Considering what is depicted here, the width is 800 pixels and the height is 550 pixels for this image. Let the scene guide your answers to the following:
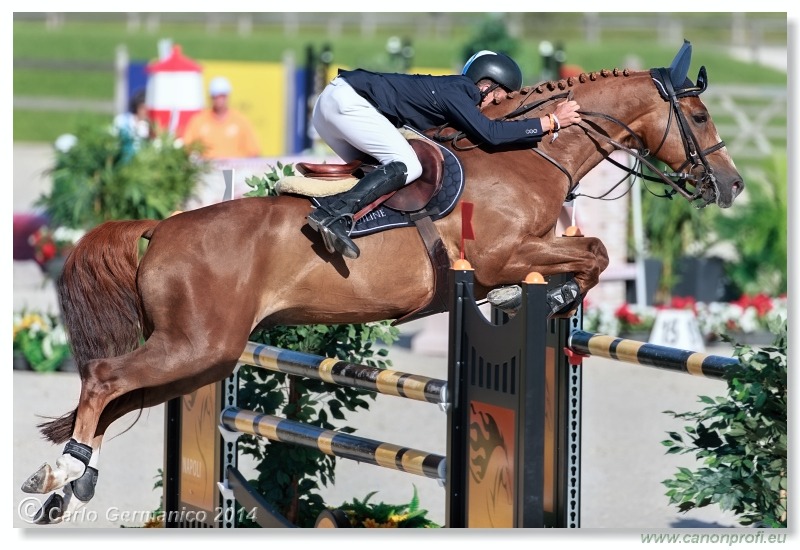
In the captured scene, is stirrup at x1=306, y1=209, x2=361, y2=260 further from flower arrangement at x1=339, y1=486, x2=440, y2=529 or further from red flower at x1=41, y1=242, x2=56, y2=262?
red flower at x1=41, y1=242, x2=56, y2=262

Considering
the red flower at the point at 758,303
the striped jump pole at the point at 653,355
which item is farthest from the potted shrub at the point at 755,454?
the red flower at the point at 758,303

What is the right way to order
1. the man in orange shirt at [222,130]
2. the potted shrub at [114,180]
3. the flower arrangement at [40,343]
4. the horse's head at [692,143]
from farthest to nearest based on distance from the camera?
the man in orange shirt at [222,130]
the potted shrub at [114,180]
the flower arrangement at [40,343]
the horse's head at [692,143]

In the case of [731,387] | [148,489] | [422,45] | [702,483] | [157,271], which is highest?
[422,45]

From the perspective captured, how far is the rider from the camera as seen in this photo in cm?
480

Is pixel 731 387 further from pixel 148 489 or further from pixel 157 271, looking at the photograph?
pixel 148 489

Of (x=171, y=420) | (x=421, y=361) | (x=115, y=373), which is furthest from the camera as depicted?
(x=421, y=361)

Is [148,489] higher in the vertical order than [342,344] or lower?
lower

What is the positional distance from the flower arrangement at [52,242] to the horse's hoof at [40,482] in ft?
21.9

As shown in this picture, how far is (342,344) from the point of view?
575 cm

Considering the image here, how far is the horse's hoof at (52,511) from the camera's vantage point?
4570 millimetres

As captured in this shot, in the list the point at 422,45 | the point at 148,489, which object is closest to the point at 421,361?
the point at 148,489

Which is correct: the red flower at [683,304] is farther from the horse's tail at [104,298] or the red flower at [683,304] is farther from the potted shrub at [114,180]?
the horse's tail at [104,298]

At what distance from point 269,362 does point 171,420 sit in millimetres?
807

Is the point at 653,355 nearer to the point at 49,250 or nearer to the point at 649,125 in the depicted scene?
the point at 649,125
